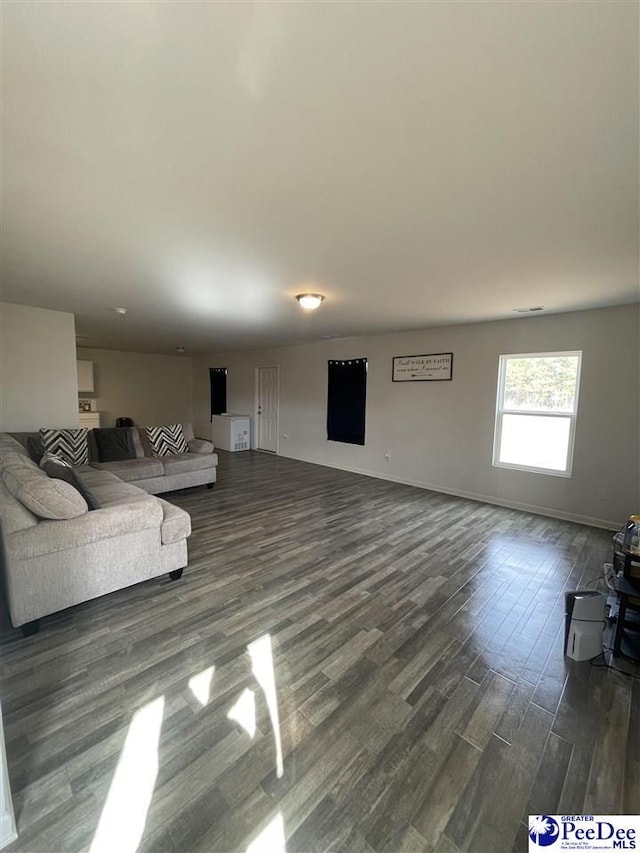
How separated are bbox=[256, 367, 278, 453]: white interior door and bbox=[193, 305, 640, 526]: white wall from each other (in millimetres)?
302

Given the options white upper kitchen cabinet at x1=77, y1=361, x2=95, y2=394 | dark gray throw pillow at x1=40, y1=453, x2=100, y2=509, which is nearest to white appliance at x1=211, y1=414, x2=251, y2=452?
white upper kitchen cabinet at x1=77, y1=361, x2=95, y2=394

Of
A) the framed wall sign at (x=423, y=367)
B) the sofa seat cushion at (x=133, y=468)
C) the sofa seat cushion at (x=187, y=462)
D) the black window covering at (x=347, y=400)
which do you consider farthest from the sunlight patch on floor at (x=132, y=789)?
the black window covering at (x=347, y=400)

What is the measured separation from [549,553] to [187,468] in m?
4.46

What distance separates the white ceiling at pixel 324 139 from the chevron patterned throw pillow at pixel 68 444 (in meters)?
2.22

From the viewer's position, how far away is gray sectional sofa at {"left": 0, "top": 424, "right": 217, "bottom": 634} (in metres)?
2.04

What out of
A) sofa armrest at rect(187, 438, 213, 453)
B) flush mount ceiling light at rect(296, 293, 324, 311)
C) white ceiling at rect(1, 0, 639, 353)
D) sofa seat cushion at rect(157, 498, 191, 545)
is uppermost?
white ceiling at rect(1, 0, 639, 353)

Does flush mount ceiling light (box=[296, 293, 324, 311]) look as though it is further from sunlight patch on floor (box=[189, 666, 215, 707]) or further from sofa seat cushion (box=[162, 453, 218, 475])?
sunlight patch on floor (box=[189, 666, 215, 707])

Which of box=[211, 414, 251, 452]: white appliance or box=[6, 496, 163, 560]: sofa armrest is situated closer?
box=[6, 496, 163, 560]: sofa armrest

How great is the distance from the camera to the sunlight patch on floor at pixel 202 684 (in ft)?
5.47

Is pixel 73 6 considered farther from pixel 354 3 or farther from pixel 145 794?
pixel 145 794

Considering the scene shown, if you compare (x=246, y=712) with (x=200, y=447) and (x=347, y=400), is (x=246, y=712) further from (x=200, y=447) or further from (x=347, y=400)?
(x=347, y=400)

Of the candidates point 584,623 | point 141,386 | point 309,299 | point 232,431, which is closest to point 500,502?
point 584,623

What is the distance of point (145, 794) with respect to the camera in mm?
1252

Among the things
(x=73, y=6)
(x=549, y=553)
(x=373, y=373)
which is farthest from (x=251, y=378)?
(x=73, y=6)
